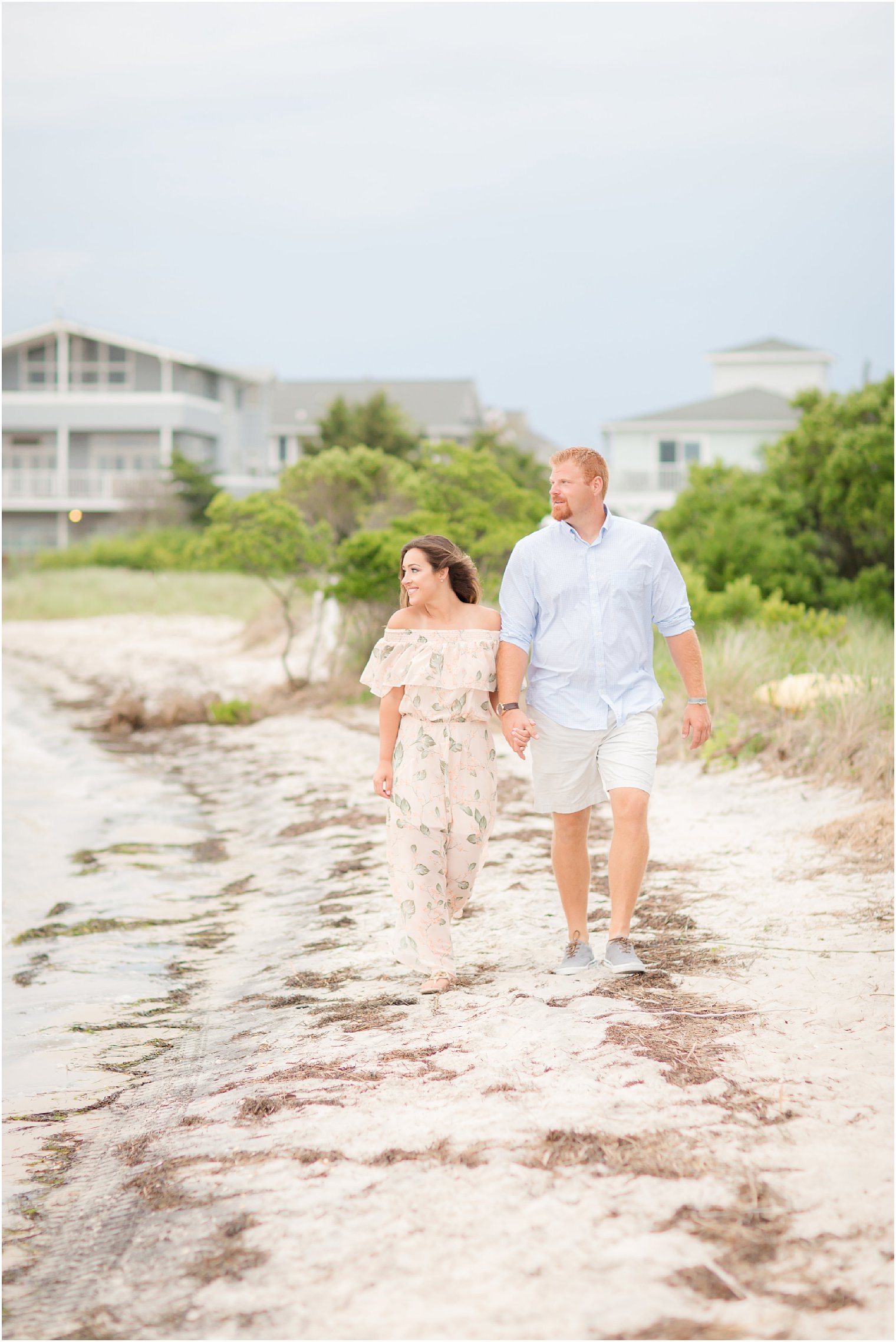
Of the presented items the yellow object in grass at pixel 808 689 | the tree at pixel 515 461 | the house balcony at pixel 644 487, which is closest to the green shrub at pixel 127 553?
the tree at pixel 515 461

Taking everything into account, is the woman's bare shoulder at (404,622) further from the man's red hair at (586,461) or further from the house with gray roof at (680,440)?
the house with gray roof at (680,440)

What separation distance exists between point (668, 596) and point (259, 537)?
33.2 feet

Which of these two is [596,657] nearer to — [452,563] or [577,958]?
[452,563]

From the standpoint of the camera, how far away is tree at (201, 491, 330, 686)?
47.3 feet

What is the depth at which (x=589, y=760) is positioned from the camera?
487 cm

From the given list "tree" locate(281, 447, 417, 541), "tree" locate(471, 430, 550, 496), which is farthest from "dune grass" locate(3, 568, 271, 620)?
"tree" locate(281, 447, 417, 541)

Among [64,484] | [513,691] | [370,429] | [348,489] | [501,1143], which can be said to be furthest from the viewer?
[64,484]

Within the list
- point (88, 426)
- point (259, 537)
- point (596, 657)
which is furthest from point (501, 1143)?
point (88, 426)

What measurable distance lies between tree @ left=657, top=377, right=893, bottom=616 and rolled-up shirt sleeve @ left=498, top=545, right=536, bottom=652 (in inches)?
417

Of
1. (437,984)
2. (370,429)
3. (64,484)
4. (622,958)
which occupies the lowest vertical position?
(437,984)

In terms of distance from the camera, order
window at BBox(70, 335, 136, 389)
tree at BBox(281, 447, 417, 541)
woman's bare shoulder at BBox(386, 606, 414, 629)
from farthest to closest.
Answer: window at BBox(70, 335, 136, 389) → tree at BBox(281, 447, 417, 541) → woman's bare shoulder at BBox(386, 606, 414, 629)

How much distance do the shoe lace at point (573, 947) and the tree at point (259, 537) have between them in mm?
9975

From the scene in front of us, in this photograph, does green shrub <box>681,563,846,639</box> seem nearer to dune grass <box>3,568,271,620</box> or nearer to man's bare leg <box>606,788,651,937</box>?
man's bare leg <box>606,788,651,937</box>

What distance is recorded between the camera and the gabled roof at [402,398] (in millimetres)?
57906
